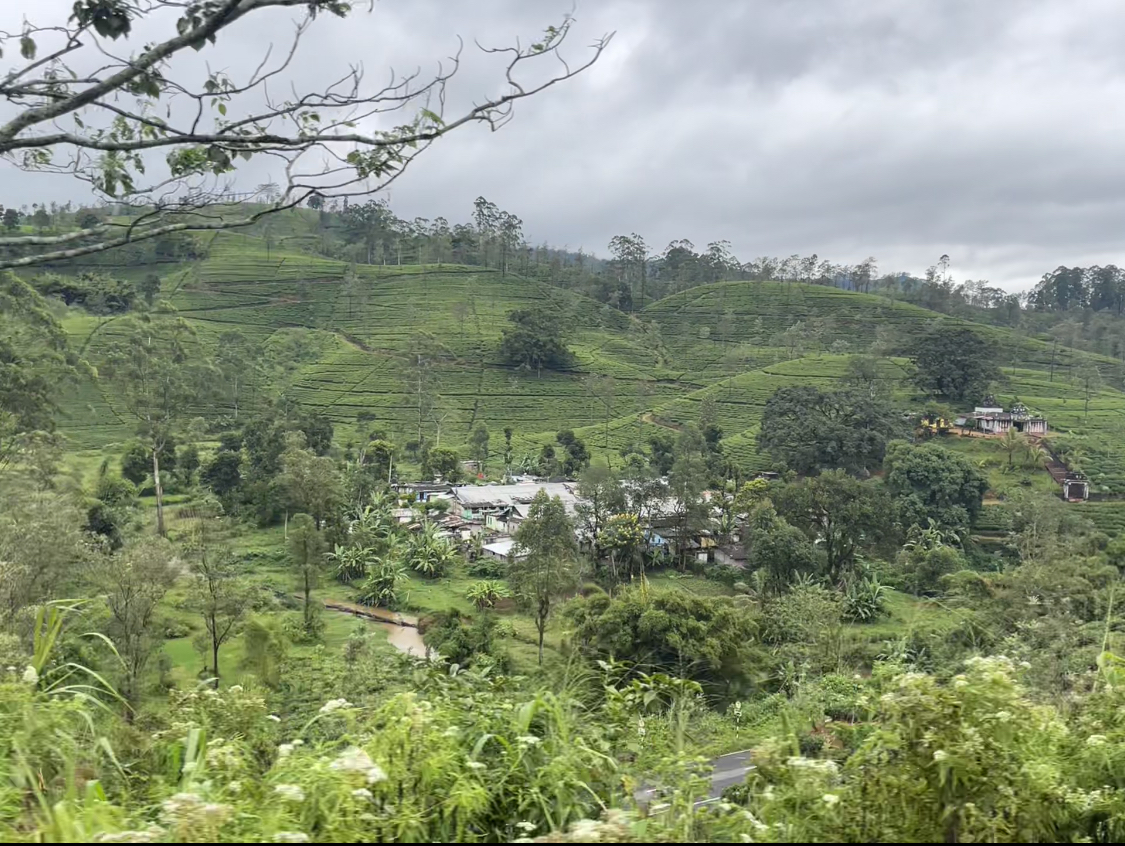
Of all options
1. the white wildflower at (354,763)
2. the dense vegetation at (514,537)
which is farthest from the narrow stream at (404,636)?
the white wildflower at (354,763)

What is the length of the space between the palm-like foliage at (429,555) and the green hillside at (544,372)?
14522mm

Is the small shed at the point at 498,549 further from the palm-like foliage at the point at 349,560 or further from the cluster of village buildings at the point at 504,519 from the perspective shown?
the palm-like foliage at the point at 349,560

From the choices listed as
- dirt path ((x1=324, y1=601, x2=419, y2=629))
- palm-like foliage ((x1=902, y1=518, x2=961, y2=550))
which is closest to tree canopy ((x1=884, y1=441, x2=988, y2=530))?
palm-like foliage ((x1=902, y1=518, x2=961, y2=550))

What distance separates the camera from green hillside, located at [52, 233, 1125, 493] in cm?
4075

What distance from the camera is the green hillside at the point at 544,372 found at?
40750 millimetres

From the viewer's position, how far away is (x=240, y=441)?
3191cm

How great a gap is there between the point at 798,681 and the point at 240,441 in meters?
24.8

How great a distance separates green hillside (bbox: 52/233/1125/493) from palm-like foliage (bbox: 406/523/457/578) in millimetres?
14522

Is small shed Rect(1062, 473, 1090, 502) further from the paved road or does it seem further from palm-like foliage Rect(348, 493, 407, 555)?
palm-like foliage Rect(348, 493, 407, 555)

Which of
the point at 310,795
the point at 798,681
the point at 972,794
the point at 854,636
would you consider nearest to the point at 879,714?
the point at 972,794

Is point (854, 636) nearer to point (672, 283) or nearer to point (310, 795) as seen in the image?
point (310, 795)

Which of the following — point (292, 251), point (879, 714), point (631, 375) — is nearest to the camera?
point (879, 714)

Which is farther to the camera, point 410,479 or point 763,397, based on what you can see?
point 763,397

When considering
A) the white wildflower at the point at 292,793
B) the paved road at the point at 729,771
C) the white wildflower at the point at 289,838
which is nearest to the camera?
the white wildflower at the point at 289,838
